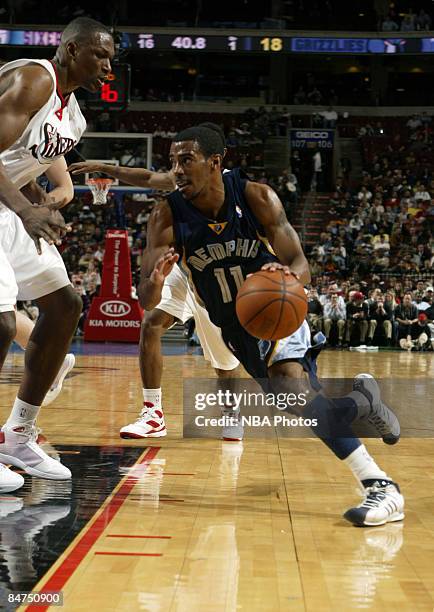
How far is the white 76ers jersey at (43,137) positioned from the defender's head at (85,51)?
0.33 feet

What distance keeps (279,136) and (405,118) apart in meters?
4.23

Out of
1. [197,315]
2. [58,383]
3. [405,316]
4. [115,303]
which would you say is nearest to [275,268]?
[197,315]

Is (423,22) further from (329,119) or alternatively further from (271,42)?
(271,42)

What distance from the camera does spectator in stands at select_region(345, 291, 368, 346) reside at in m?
16.8

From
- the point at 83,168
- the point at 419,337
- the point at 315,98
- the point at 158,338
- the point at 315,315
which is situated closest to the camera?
the point at 83,168

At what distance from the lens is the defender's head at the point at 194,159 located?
4.19 m

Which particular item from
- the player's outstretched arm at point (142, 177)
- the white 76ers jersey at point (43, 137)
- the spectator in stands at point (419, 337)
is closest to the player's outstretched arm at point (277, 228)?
the white 76ers jersey at point (43, 137)

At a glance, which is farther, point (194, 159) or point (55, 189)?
point (55, 189)

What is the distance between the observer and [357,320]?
1680 centimetres

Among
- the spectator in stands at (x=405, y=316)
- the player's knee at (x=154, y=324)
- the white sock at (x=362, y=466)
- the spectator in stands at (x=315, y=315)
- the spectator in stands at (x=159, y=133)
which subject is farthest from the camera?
the spectator in stands at (x=159, y=133)

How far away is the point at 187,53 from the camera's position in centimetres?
3167

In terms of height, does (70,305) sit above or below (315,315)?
above

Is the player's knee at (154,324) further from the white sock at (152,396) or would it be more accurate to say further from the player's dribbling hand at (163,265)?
the player's dribbling hand at (163,265)

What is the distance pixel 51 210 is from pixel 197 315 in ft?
7.06
